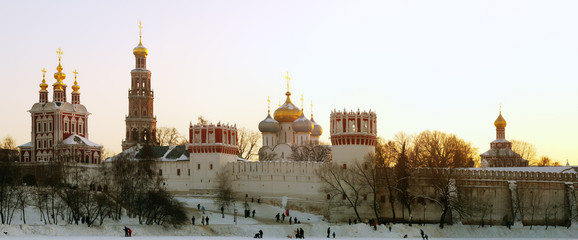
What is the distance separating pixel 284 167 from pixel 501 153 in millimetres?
39528

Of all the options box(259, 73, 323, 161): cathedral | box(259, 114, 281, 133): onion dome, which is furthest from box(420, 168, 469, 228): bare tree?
box(259, 114, 281, 133): onion dome

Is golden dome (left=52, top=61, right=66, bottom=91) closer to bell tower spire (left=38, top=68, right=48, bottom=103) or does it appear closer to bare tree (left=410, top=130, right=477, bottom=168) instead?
bell tower spire (left=38, top=68, right=48, bottom=103)

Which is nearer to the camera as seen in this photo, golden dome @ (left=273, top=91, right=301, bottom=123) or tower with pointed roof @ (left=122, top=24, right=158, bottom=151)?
Result: tower with pointed roof @ (left=122, top=24, right=158, bottom=151)

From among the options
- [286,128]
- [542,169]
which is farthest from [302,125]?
[542,169]

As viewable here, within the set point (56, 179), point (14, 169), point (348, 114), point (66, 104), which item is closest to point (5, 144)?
point (66, 104)

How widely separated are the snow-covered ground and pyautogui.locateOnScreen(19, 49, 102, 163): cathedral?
16.4 m

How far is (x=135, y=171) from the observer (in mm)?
73875

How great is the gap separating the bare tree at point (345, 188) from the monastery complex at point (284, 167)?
1.19ft

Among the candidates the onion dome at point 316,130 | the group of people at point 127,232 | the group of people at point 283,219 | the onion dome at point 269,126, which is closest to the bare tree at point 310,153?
the onion dome at point 269,126

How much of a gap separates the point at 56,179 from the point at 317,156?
104 feet

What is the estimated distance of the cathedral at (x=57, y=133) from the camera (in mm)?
88125

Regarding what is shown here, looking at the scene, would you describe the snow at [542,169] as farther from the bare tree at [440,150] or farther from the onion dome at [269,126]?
the onion dome at [269,126]

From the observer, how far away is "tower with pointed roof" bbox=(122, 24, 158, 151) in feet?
335

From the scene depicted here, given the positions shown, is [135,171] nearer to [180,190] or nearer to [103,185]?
[103,185]
